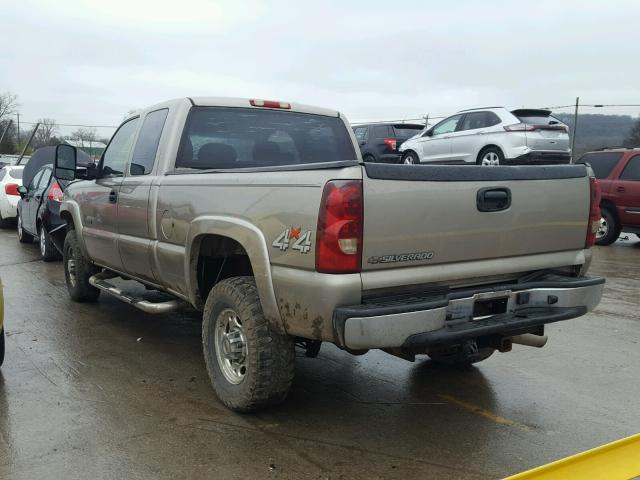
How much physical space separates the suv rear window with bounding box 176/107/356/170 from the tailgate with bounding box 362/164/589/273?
1.98m

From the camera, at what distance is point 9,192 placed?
1350 centimetres

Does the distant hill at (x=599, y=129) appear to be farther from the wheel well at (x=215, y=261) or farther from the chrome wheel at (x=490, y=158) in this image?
the wheel well at (x=215, y=261)

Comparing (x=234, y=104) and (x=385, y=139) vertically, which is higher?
(x=234, y=104)

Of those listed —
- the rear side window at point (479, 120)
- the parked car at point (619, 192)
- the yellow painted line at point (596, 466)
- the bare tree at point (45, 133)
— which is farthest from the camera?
the bare tree at point (45, 133)

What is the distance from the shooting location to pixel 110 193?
17.8 feet

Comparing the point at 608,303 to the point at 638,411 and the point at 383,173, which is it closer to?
the point at 638,411

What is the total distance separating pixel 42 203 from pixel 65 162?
376cm

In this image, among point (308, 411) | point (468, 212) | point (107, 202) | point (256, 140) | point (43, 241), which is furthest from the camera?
point (43, 241)

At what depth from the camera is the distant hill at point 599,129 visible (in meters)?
17.5

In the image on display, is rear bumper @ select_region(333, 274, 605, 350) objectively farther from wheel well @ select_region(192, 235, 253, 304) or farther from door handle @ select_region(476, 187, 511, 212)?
wheel well @ select_region(192, 235, 253, 304)

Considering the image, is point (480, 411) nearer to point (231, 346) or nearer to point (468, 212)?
point (468, 212)

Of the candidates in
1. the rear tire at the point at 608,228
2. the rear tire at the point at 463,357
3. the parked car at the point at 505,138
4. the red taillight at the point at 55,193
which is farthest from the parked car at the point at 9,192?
the rear tire at the point at 608,228

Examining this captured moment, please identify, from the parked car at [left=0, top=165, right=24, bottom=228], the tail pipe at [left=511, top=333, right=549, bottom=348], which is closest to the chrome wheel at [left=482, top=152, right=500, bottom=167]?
the tail pipe at [left=511, top=333, right=549, bottom=348]

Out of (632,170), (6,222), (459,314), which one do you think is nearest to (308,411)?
(459,314)
